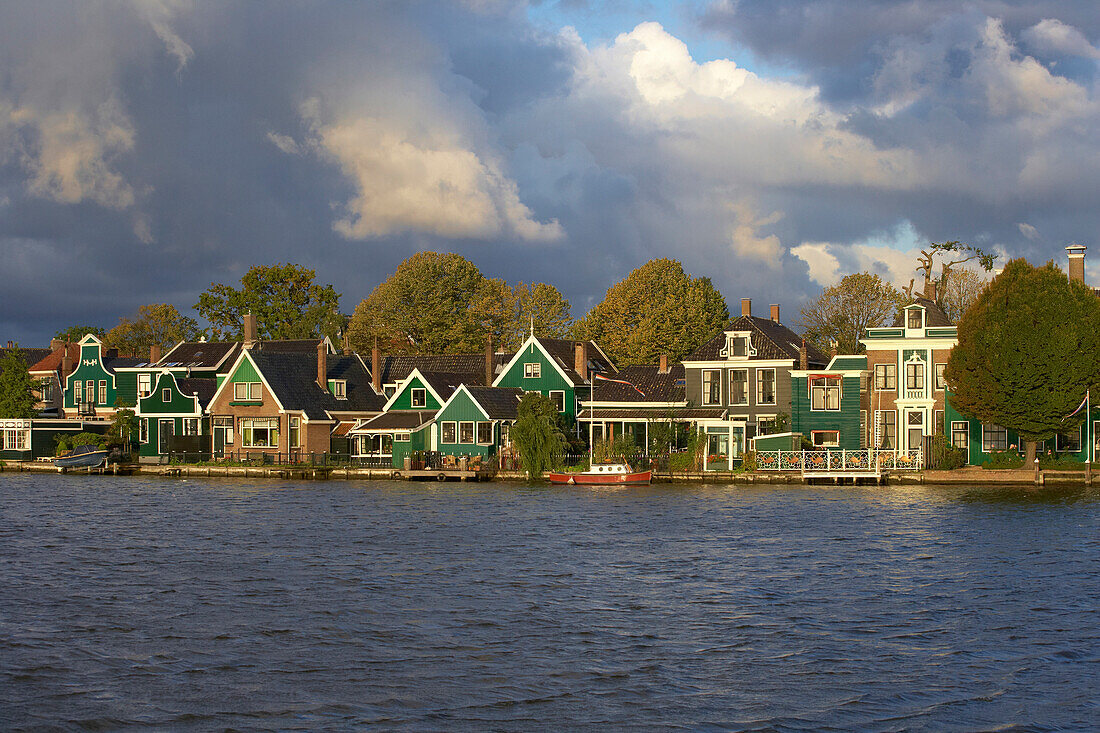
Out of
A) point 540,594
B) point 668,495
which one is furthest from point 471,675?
point 668,495

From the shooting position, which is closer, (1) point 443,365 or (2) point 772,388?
(2) point 772,388

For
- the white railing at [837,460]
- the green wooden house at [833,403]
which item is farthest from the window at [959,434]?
the green wooden house at [833,403]

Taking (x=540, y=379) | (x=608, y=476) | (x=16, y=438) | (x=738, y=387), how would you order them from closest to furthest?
1. (x=608, y=476)
2. (x=738, y=387)
3. (x=540, y=379)
4. (x=16, y=438)

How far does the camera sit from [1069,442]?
2810 inches

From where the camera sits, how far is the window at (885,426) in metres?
75.7

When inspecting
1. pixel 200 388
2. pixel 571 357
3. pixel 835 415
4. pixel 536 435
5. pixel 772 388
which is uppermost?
pixel 571 357

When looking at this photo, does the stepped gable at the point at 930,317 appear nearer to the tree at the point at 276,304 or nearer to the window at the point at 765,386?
the window at the point at 765,386

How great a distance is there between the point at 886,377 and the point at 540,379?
76.4ft

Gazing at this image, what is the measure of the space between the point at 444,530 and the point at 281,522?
798 cm

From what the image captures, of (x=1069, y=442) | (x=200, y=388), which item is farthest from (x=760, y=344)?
(x=200, y=388)

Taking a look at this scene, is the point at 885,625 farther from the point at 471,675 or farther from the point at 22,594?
the point at 22,594

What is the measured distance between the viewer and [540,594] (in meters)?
34.3

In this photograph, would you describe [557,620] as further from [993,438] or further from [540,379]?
[540,379]

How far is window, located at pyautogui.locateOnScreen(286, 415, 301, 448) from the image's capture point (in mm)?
86500
